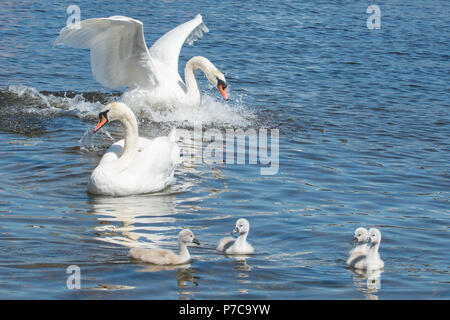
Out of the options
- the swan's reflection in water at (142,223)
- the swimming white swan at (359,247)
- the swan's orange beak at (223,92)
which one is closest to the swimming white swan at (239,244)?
the swan's reflection in water at (142,223)

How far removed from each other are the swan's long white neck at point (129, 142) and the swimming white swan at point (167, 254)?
8.27 ft

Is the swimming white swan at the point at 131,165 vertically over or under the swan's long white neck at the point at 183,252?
over

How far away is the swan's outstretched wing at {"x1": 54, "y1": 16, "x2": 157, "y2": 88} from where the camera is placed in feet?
39.0

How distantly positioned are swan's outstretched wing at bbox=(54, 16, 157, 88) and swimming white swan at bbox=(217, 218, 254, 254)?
5.00 metres

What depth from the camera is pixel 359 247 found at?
304 inches

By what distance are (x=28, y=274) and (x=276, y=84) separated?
10.3 meters

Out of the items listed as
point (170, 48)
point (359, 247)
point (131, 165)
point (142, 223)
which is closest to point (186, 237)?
point (142, 223)

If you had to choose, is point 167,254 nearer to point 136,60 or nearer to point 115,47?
point 115,47

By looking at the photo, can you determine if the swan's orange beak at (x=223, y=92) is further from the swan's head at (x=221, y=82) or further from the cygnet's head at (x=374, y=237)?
the cygnet's head at (x=374, y=237)

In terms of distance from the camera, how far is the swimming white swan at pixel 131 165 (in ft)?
31.0

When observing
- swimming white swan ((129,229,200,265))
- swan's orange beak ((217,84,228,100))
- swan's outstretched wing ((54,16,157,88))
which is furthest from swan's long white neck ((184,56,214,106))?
swimming white swan ((129,229,200,265))

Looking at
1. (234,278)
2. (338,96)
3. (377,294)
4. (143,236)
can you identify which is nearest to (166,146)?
(143,236)

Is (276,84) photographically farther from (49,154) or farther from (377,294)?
(377,294)

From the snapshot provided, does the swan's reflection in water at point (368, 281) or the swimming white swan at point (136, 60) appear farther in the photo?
the swimming white swan at point (136, 60)
